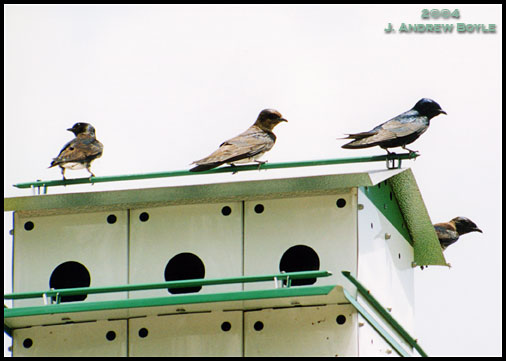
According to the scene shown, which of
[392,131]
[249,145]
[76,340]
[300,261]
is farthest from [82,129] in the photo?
[392,131]

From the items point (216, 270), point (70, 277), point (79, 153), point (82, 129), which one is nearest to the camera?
point (216, 270)

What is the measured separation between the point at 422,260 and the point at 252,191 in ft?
7.82

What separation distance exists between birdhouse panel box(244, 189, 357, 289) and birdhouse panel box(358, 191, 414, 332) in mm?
125

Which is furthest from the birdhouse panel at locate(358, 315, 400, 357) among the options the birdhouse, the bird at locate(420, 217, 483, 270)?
the bird at locate(420, 217, 483, 270)

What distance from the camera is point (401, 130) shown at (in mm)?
16125

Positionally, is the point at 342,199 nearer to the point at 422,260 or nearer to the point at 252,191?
the point at 252,191

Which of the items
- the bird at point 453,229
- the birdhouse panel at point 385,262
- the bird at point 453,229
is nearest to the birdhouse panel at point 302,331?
the birdhouse panel at point 385,262

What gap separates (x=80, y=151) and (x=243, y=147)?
5.78ft

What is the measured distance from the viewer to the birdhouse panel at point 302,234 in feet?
51.0

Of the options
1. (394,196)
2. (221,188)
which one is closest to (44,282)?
(221,188)

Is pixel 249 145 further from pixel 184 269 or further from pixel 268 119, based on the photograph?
pixel 184 269

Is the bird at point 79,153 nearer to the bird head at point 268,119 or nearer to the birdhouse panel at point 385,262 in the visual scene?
the bird head at point 268,119

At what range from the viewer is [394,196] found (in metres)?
16.7

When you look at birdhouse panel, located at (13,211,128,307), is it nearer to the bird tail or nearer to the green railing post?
the bird tail
